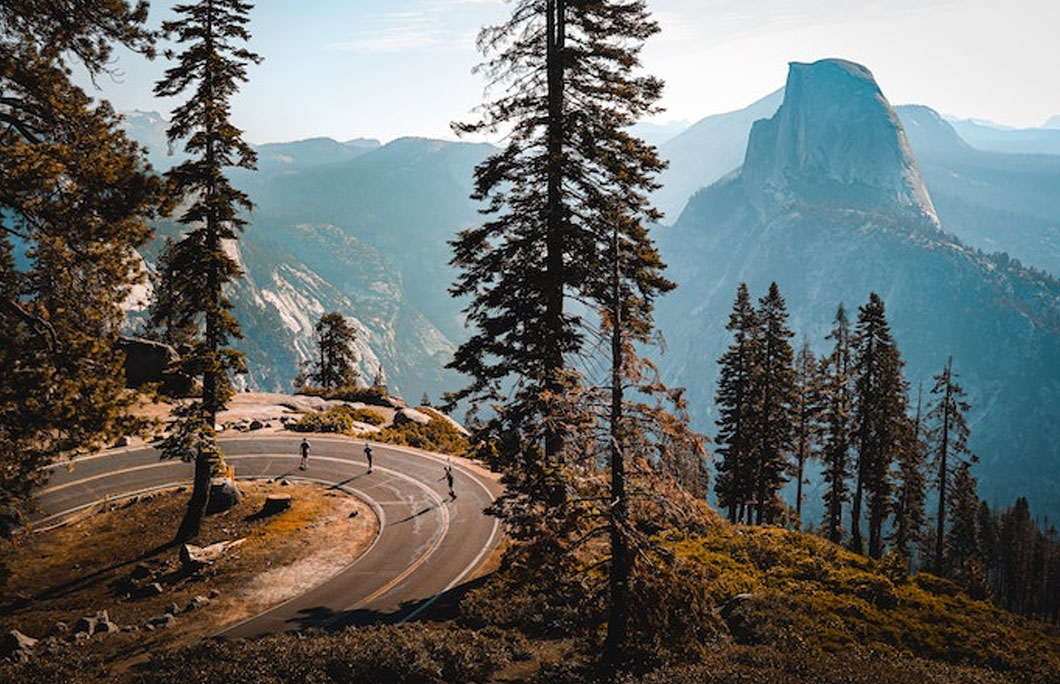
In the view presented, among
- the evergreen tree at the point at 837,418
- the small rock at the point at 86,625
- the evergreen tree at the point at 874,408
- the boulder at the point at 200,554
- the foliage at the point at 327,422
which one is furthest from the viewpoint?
the foliage at the point at 327,422

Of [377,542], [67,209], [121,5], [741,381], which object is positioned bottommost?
[377,542]

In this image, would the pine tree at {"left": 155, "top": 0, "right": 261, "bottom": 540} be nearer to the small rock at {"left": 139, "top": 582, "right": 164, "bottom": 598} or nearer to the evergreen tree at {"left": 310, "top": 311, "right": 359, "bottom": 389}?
the small rock at {"left": 139, "top": 582, "right": 164, "bottom": 598}

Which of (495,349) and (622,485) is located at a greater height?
(495,349)

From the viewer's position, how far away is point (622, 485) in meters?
11.6

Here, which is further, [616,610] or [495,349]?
[495,349]

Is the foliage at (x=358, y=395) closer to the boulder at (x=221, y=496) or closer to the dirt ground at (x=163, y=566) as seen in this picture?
the dirt ground at (x=163, y=566)

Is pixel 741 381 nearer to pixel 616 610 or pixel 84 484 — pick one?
pixel 616 610

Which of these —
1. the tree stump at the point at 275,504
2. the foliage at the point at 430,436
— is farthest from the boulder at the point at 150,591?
the foliage at the point at 430,436

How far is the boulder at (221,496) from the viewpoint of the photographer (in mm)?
27422

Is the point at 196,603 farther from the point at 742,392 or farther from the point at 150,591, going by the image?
the point at 742,392

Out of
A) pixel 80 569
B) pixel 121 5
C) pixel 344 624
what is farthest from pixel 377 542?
pixel 121 5

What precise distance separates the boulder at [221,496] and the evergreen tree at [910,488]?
1506 inches

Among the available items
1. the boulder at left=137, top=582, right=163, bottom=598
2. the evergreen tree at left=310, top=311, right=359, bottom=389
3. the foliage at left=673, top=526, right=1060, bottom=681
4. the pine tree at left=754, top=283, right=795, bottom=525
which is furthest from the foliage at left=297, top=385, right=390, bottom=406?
the foliage at left=673, top=526, right=1060, bottom=681

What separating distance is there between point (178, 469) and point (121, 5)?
29.9 m
